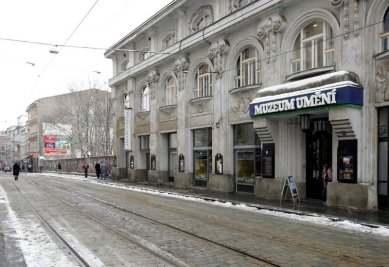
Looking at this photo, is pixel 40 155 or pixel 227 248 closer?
pixel 227 248

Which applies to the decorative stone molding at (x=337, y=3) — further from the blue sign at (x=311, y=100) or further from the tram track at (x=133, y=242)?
the tram track at (x=133, y=242)

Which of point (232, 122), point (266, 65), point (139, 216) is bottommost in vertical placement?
point (139, 216)

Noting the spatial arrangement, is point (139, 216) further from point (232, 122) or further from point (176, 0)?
point (176, 0)

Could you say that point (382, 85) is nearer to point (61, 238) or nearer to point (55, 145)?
point (61, 238)

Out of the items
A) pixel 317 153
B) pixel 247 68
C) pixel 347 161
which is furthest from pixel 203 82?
pixel 347 161

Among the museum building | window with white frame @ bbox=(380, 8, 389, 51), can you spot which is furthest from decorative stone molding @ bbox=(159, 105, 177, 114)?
window with white frame @ bbox=(380, 8, 389, 51)

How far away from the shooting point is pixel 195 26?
26.5 m

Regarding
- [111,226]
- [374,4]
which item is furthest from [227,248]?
[374,4]

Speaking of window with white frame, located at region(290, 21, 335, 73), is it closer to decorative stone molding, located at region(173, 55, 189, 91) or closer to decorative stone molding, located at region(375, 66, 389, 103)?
decorative stone molding, located at region(375, 66, 389, 103)

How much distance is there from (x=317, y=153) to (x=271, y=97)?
9.64 feet

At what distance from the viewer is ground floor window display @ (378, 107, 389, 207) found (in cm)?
1470

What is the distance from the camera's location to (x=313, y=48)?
17625 mm

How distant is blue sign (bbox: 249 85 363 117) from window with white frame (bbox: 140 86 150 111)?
15.8 meters

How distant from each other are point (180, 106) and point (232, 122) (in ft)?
19.2
